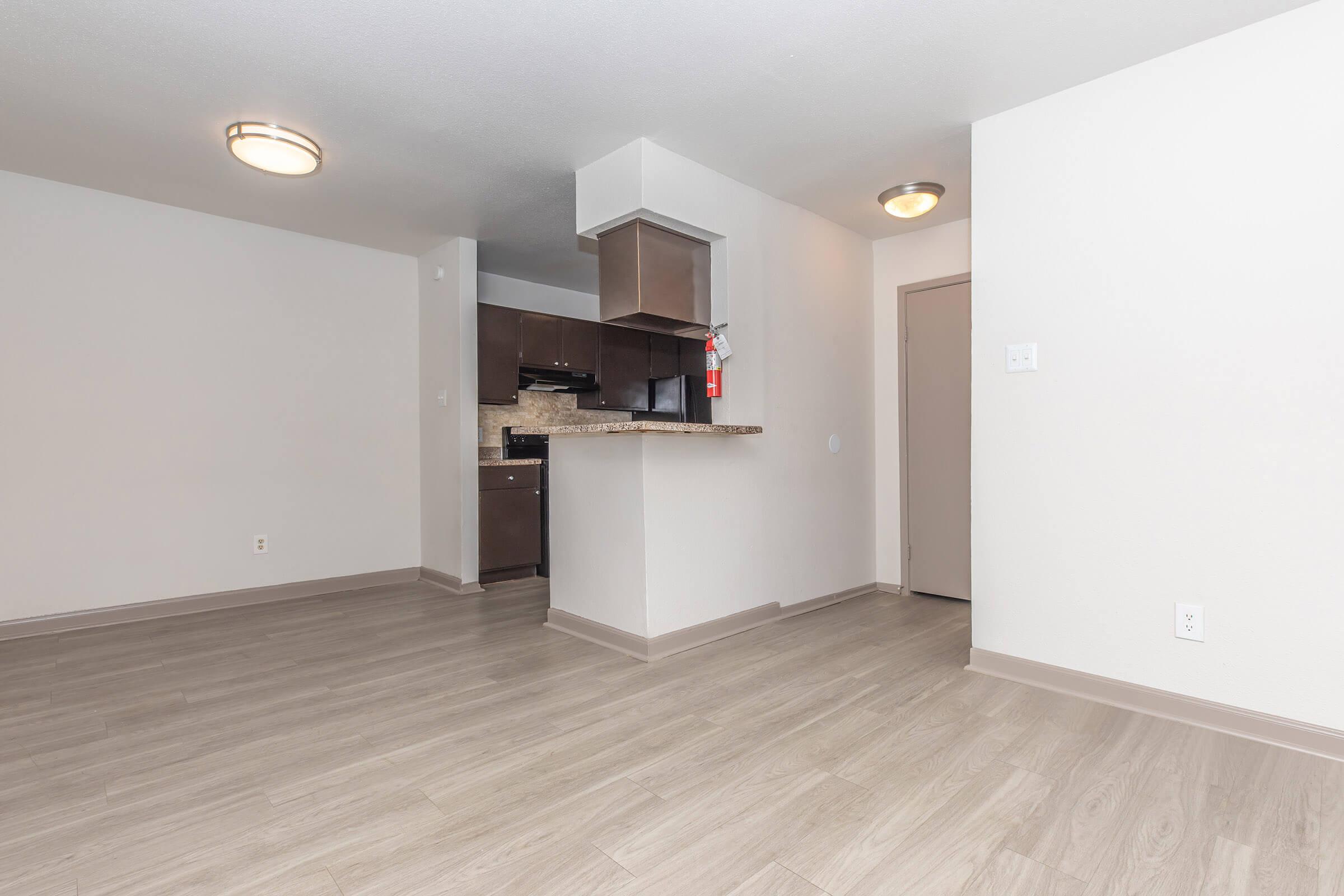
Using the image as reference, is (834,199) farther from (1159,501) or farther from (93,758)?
(93,758)

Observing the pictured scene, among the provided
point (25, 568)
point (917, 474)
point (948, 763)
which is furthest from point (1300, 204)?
point (25, 568)

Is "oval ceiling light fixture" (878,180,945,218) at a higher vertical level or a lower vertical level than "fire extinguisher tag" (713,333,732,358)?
higher

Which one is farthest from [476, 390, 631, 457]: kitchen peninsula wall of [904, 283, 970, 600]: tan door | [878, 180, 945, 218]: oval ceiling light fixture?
[878, 180, 945, 218]: oval ceiling light fixture

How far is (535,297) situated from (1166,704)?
521 cm

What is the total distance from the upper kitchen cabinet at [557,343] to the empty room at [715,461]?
53 centimetres

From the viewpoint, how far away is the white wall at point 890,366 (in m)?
4.45

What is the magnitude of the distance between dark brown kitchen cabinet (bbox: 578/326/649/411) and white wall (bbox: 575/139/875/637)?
77.4 inches

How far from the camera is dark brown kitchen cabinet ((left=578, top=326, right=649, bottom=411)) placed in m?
5.65

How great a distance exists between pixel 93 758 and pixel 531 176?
3.07 m

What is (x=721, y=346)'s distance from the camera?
3.53 m

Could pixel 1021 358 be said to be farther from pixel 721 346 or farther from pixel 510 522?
pixel 510 522

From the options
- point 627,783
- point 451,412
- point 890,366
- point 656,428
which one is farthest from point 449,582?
point 890,366

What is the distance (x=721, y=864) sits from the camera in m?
1.57

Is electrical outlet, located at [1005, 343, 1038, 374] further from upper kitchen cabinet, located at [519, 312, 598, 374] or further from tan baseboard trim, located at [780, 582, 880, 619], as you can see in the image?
upper kitchen cabinet, located at [519, 312, 598, 374]
